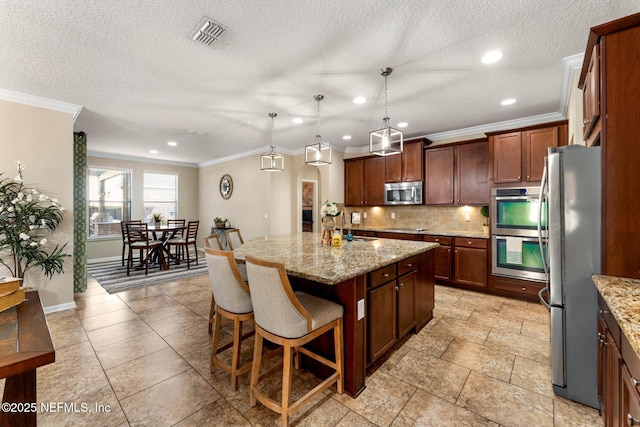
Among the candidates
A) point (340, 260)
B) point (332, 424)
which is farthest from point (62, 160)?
point (332, 424)

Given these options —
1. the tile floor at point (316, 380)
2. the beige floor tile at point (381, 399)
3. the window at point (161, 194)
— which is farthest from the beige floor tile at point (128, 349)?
the window at point (161, 194)

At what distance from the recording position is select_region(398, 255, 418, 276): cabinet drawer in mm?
2457

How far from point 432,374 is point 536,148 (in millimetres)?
3384

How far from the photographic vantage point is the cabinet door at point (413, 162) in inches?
193

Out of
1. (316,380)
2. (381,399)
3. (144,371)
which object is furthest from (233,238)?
(381,399)

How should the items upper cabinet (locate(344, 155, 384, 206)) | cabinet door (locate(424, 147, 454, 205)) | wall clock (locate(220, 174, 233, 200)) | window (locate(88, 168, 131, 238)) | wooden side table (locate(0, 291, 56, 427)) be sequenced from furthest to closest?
wall clock (locate(220, 174, 233, 200)), window (locate(88, 168, 131, 238)), upper cabinet (locate(344, 155, 384, 206)), cabinet door (locate(424, 147, 454, 205)), wooden side table (locate(0, 291, 56, 427))

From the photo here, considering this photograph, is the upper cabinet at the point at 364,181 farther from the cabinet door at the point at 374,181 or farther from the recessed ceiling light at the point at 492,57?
the recessed ceiling light at the point at 492,57

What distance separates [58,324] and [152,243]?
2.65 metres

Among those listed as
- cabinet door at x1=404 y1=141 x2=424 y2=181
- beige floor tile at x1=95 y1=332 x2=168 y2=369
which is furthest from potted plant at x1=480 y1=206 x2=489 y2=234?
beige floor tile at x1=95 y1=332 x2=168 y2=369

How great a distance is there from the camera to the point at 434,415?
173 centimetres

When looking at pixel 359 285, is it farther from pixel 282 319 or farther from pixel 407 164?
pixel 407 164

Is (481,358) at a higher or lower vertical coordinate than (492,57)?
lower

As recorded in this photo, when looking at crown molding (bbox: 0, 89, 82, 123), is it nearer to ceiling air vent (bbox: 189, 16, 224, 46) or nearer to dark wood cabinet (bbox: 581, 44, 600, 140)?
ceiling air vent (bbox: 189, 16, 224, 46)

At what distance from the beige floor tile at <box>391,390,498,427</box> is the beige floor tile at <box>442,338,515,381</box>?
567mm
